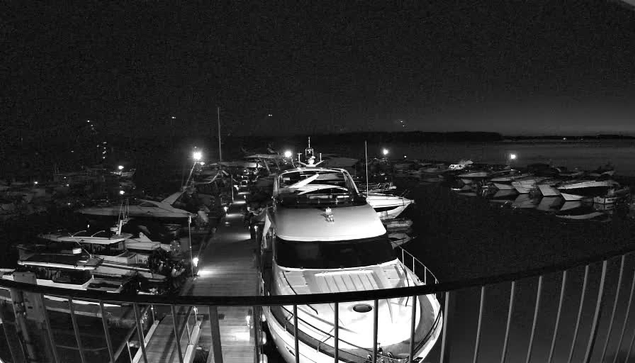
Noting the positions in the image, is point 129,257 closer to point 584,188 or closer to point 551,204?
point 551,204

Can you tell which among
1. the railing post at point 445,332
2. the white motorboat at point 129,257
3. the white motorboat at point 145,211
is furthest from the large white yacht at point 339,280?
the white motorboat at point 145,211

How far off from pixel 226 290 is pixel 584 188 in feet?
111

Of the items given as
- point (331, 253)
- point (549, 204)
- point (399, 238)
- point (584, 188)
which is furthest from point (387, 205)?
point (584, 188)

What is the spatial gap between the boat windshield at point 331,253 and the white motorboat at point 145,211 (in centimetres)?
1222

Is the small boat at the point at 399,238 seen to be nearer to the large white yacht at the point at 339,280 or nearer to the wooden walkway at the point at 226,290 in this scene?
the wooden walkway at the point at 226,290

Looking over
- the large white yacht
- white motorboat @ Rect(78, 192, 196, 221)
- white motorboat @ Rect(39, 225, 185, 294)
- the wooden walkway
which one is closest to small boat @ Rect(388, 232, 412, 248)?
the wooden walkway

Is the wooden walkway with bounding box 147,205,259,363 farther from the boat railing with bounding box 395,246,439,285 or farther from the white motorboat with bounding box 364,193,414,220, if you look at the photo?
the white motorboat with bounding box 364,193,414,220

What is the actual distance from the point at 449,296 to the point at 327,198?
263 inches

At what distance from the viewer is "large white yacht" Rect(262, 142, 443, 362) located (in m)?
4.78

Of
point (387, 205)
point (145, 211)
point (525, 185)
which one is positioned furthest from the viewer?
point (525, 185)

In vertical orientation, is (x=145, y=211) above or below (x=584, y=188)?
above

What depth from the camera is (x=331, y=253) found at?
645 cm

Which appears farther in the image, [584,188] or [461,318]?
[584,188]

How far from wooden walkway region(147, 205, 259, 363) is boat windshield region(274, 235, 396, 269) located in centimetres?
192
